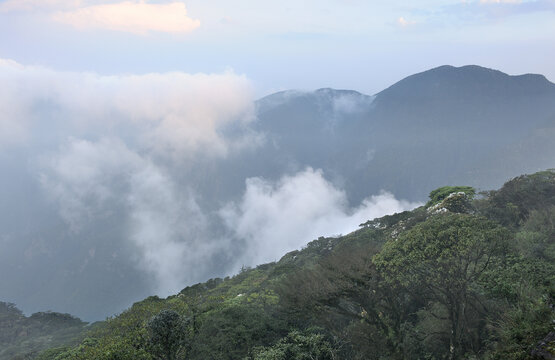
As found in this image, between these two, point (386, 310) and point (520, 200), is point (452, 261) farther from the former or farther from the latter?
point (520, 200)

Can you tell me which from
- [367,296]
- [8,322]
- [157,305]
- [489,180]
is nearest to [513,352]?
[367,296]

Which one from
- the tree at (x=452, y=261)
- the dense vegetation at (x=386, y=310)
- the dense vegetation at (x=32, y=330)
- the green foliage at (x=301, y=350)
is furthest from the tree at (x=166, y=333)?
the dense vegetation at (x=32, y=330)

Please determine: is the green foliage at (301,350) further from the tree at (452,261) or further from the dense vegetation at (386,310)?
the tree at (452,261)

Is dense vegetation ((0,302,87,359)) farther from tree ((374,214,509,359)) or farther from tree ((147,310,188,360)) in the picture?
tree ((374,214,509,359))

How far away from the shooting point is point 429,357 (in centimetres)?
1791

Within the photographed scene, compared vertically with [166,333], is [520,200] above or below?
above

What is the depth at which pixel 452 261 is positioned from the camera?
1712 cm

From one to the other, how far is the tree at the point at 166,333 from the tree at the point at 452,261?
37.4 ft

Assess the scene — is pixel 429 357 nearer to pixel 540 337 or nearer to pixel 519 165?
pixel 540 337

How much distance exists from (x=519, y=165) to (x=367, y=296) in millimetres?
224735

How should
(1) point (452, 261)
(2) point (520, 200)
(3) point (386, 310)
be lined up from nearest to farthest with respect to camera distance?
1. (1) point (452, 261)
2. (3) point (386, 310)
3. (2) point (520, 200)

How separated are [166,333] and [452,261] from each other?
15.1m

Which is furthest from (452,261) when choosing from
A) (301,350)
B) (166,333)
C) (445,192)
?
(445,192)

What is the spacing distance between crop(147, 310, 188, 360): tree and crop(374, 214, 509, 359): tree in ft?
37.4
